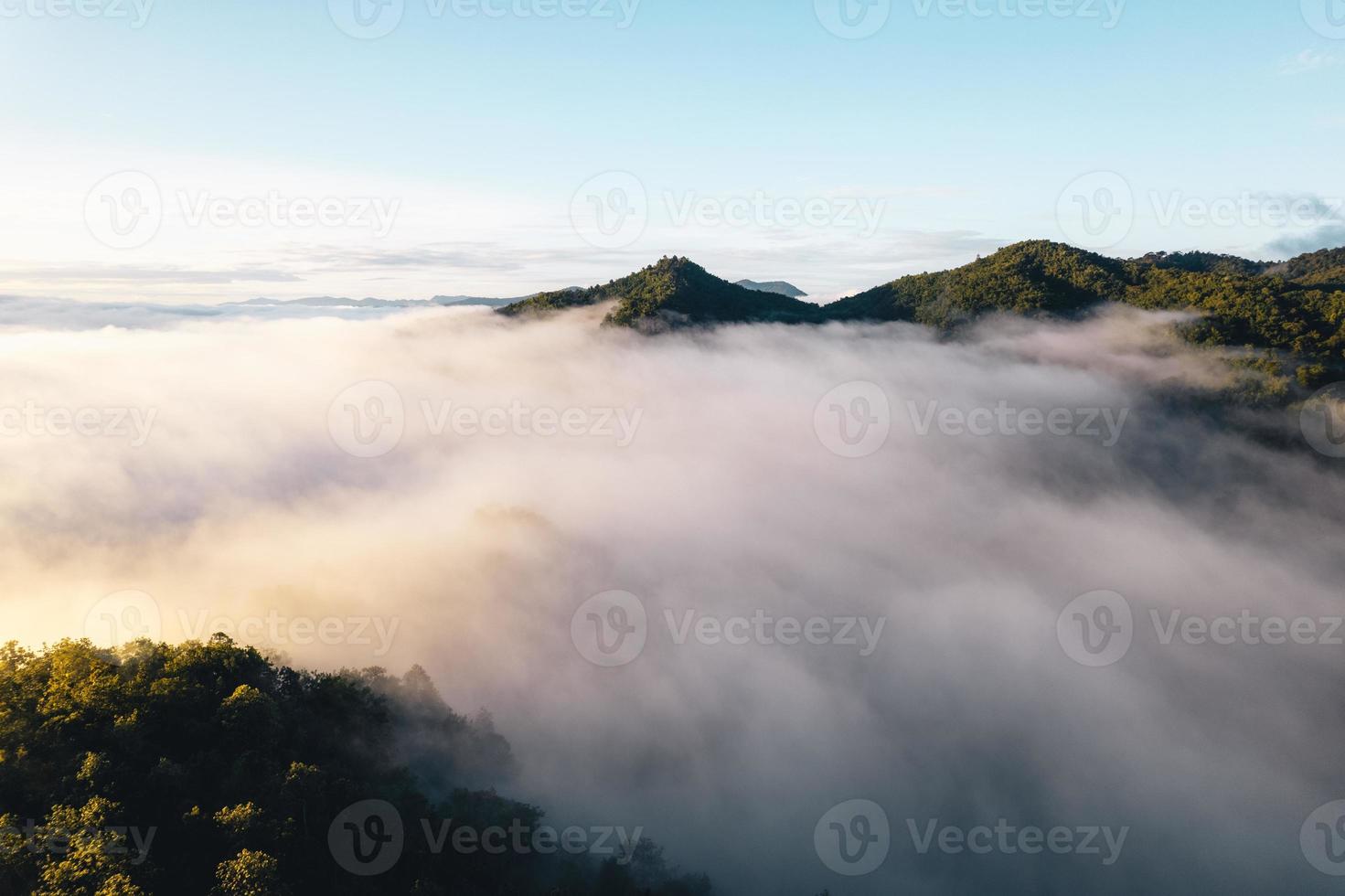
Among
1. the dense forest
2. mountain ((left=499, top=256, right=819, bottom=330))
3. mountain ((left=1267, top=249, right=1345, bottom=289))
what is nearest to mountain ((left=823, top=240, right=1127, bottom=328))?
mountain ((left=499, top=256, right=819, bottom=330))

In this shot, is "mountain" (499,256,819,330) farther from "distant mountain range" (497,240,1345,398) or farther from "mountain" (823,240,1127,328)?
"mountain" (823,240,1127,328)

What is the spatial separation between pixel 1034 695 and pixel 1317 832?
26.5m

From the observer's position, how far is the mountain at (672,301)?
140m

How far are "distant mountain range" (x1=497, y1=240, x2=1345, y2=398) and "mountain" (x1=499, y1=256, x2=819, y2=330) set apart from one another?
1.01 ft

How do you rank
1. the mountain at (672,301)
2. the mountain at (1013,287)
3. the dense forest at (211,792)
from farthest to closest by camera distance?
the mountain at (672,301) → the mountain at (1013,287) → the dense forest at (211,792)

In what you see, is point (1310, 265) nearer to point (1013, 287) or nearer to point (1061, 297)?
point (1061, 297)

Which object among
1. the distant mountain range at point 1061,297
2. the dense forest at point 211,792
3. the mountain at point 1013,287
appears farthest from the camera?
the mountain at point 1013,287

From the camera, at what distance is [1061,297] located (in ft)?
399

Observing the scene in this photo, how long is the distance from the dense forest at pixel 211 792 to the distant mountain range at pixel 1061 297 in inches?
4608

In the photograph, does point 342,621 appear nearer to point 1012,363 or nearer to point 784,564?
point 784,564

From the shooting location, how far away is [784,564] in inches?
4247

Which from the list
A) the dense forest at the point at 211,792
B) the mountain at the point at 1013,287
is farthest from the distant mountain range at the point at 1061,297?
the dense forest at the point at 211,792

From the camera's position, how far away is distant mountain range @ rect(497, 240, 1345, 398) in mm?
93375

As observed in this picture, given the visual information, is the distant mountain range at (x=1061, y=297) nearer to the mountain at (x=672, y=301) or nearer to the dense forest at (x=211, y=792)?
the mountain at (x=672, y=301)
